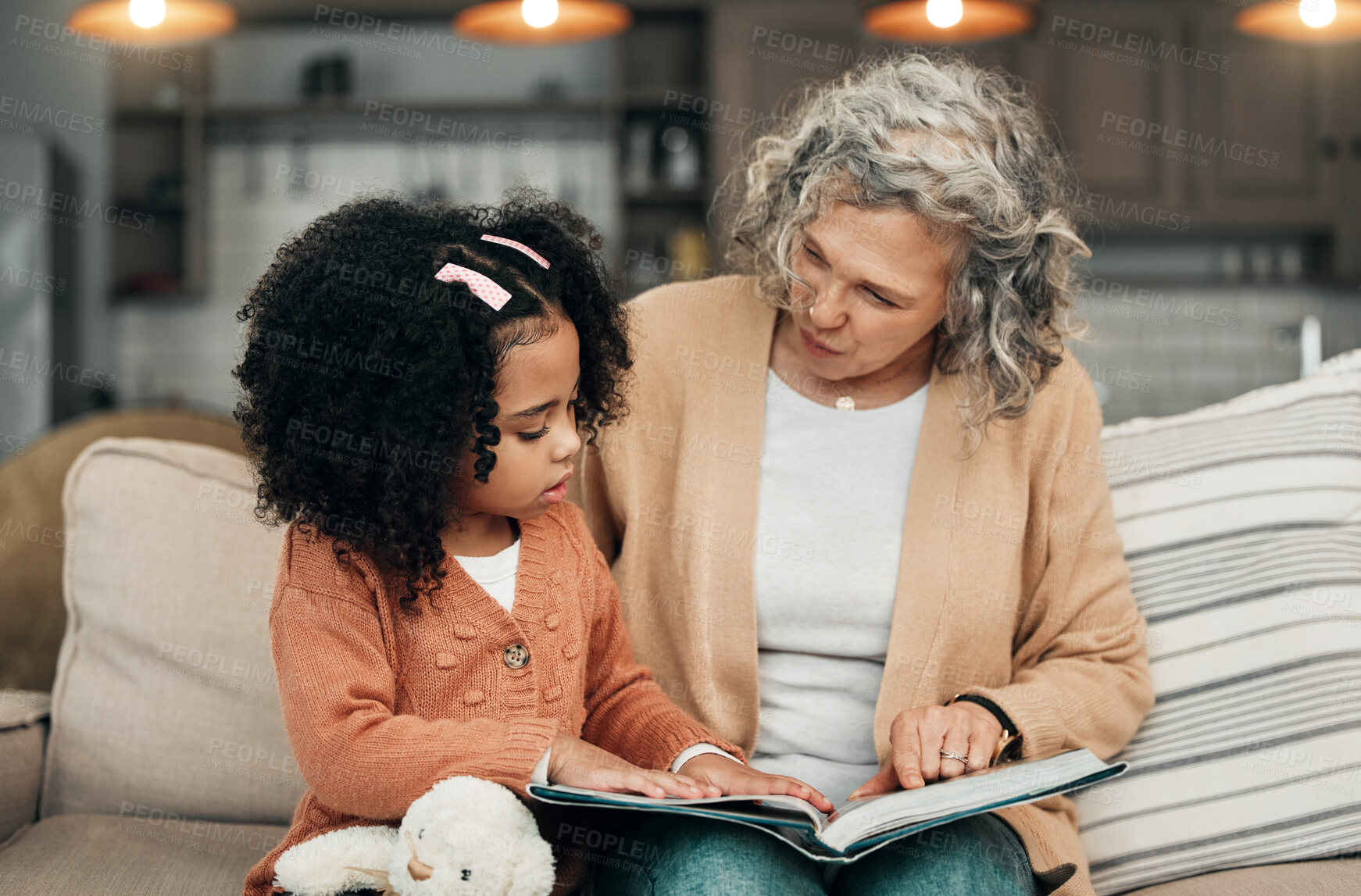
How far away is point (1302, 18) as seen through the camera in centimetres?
307

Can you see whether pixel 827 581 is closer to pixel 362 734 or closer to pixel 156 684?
pixel 362 734

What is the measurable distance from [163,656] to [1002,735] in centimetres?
105

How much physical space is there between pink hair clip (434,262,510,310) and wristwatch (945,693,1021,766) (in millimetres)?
650

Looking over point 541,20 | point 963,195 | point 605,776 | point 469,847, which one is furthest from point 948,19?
point 469,847

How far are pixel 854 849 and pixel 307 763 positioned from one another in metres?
0.45

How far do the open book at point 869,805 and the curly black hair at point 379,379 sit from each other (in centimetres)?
28

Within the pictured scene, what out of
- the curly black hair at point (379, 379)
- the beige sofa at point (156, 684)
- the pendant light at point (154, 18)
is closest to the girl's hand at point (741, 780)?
the curly black hair at point (379, 379)

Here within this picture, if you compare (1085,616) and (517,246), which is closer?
(517,246)

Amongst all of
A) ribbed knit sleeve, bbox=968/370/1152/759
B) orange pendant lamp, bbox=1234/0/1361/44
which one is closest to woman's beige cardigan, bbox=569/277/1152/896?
ribbed knit sleeve, bbox=968/370/1152/759

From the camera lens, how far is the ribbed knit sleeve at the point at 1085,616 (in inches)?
52.2

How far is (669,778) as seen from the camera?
3.17 feet

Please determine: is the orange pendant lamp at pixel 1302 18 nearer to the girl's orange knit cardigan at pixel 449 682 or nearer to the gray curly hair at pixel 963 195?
the gray curly hair at pixel 963 195

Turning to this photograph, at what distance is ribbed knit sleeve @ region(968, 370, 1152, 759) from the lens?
1.33 m

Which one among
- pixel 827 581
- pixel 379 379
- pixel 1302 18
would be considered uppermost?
pixel 1302 18
